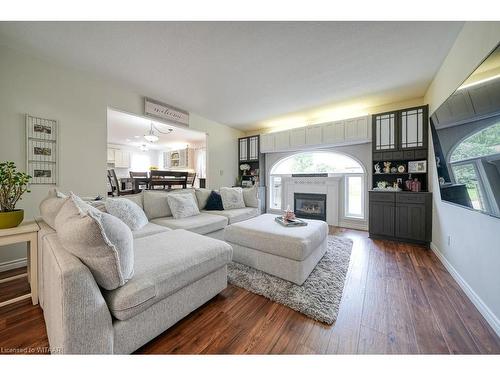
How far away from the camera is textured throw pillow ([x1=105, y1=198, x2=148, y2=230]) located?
2062mm

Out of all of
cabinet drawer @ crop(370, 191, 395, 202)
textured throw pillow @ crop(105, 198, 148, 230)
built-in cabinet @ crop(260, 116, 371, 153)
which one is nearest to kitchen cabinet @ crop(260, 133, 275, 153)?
built-in cabinet @ crop(260, 116, 371, 153)

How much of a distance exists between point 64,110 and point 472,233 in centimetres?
467

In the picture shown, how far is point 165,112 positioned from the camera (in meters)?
3.49

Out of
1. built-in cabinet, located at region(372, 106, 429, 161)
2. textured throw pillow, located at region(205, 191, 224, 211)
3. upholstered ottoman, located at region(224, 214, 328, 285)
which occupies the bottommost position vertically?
upholstered ottoman, located at region(224, 214, 328, 285)

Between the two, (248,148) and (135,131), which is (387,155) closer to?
(248,148)

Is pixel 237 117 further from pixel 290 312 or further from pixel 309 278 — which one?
pixel 290 312

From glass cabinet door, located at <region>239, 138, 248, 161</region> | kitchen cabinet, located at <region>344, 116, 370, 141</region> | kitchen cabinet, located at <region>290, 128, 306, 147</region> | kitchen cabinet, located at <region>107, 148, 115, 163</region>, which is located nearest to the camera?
kitchen cabinet, located at <region>344, 116, 370, 141</region>

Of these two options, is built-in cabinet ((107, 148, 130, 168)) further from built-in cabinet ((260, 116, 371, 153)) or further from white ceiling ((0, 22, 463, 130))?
built-in cabinet ((260, 116, 371, 153))

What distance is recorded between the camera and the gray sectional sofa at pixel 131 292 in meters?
0.83

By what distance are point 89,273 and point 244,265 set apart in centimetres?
148

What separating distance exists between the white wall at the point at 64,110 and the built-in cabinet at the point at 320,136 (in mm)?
2934

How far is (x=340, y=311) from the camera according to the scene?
4.71 feet

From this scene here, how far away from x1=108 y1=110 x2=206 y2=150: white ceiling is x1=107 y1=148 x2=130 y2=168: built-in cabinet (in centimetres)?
35

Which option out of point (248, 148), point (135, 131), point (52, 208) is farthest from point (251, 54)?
point (135, 131)
